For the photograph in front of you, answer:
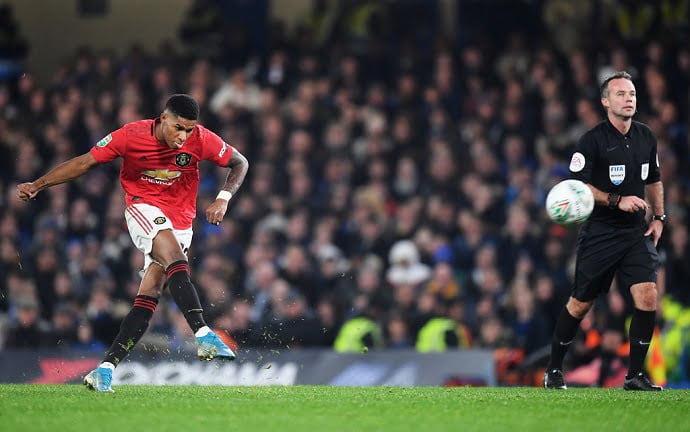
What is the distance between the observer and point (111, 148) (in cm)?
794

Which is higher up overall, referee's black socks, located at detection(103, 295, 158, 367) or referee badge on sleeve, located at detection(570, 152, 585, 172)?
referee badge on sleeve, located at detection(570, 152, 585, 172)

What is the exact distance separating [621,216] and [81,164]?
3722 millimetres

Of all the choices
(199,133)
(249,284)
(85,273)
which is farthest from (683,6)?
(199,133)

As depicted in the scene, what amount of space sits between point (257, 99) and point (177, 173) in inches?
339

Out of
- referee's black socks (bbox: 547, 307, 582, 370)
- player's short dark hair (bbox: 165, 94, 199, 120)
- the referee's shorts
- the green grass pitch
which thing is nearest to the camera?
the green grass pitch

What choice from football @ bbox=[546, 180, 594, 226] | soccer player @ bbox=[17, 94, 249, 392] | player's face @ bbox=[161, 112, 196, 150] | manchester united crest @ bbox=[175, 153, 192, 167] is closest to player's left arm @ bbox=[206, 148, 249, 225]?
soccer player @ bbox=[17, 94, 249, 392]

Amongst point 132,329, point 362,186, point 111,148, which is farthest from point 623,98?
point 362,186

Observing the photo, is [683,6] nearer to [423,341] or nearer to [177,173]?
[423,341]

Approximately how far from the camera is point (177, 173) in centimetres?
815

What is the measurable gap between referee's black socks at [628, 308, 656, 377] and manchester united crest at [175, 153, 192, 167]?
10.8 feet

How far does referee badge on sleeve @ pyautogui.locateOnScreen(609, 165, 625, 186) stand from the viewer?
8258mm

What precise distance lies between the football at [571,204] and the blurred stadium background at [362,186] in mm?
3420

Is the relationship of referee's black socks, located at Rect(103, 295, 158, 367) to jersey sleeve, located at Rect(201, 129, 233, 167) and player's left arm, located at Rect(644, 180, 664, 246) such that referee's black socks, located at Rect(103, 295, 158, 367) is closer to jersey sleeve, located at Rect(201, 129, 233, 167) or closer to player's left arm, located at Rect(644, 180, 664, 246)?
jersey sleeve, located at Rect(201, 129, 233, 167)

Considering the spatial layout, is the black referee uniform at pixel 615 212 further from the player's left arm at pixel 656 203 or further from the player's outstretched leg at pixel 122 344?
the player's outstretched leg at pixel 122 344
